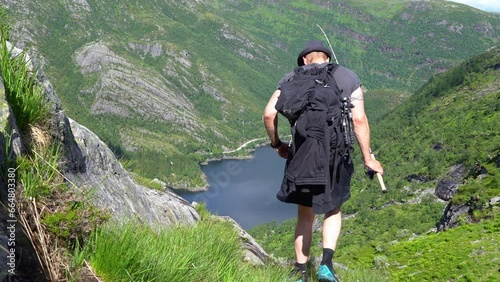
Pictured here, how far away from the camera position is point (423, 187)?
115 m

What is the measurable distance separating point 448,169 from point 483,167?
71457mm

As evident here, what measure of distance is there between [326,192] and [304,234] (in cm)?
93

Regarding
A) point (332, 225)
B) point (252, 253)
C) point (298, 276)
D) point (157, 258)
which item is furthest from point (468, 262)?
point (157, 258)

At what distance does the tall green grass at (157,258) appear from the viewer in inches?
129

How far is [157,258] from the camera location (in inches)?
138

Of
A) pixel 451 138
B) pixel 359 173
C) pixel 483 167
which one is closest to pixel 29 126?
pixel 483 167

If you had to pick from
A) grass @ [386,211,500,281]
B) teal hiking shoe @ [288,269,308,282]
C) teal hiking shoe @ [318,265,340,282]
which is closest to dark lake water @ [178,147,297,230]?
grass @ [386,211,500,281]

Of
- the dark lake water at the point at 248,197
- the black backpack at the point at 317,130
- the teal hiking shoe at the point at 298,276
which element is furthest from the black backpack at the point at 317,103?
the dark lake water at the point at 248,197

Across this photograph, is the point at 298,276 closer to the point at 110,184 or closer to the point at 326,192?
the point at 326,192

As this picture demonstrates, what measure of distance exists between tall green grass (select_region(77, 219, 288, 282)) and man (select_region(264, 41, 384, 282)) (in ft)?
2.78

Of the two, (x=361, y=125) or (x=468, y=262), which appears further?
(x=468, y=262)

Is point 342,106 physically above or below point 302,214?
above

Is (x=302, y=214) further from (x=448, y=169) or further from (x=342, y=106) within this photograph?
(x=448, y=169)

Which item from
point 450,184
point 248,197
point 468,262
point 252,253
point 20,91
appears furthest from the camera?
point 248,197
